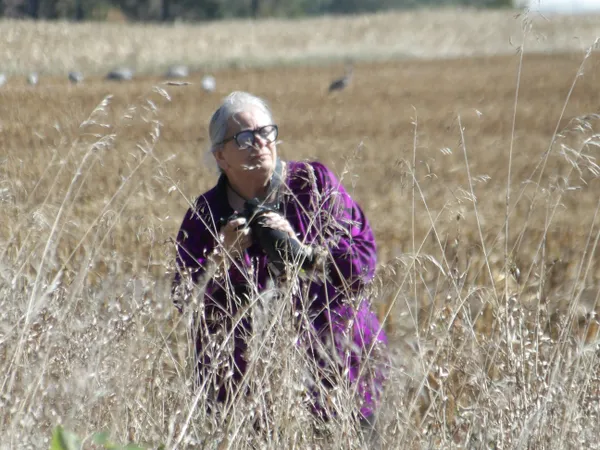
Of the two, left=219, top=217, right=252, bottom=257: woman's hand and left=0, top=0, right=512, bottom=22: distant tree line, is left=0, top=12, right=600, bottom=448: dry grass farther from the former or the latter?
left=0, top=0, right=512, bottom=22: distant tree line

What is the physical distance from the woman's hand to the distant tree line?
14.7m

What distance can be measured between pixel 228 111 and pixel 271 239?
0.49 m

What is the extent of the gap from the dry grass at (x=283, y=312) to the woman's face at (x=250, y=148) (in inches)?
6.1

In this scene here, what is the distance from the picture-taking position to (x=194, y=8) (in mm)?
63688

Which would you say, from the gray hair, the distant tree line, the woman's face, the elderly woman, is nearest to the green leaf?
the elderly woman

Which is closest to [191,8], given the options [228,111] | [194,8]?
[194,8]

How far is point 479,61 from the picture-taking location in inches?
1236

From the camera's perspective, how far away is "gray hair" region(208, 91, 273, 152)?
2854 millimetres

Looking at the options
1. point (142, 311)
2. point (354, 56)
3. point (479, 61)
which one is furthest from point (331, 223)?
point (354, 56)

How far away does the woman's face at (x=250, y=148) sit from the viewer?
2785 mm

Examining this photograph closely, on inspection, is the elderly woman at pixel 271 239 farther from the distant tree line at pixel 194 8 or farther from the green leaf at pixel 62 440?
the distant tree line at pixel 194 8

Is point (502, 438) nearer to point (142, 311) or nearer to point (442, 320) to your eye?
point (442, 320)

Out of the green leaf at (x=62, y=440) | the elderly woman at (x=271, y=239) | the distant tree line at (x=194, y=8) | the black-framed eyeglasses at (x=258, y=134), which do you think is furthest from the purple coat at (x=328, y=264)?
the distant tree line at (x=194, y=8)

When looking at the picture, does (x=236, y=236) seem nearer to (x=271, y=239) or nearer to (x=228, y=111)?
(x=271, y=239)
